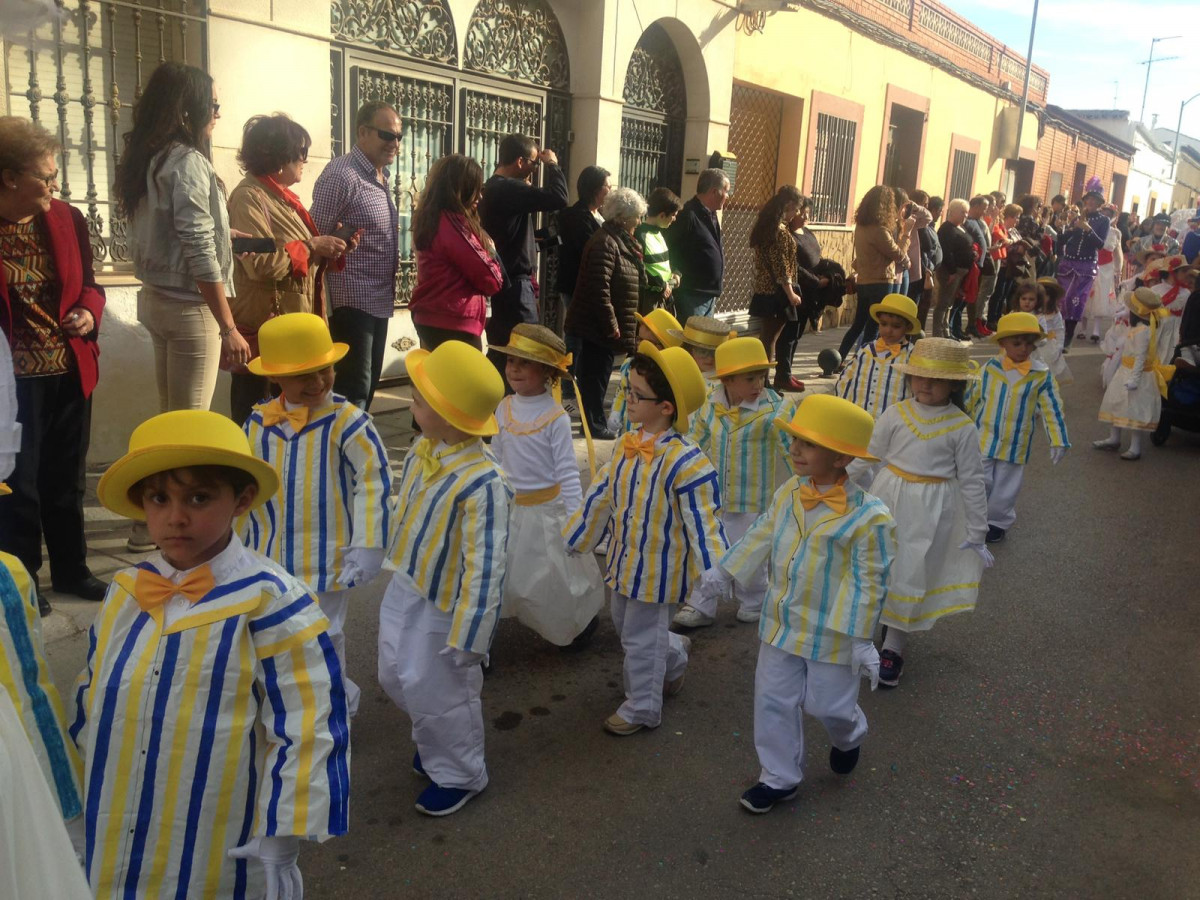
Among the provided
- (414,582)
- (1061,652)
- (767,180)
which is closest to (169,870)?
(414,582)

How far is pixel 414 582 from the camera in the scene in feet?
10.6

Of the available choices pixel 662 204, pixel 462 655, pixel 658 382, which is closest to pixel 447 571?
pixel 462 655

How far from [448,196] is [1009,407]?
3447mm

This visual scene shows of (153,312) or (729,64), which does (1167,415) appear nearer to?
(729,64)

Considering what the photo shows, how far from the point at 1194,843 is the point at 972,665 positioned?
1.29 metres

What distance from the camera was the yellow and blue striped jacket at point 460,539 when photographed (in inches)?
121

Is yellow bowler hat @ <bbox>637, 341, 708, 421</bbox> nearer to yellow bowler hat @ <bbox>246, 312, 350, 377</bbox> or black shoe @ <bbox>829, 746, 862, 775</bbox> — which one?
yellow bowler hat @ <bbox>246, 312, 350, 377</bbox>

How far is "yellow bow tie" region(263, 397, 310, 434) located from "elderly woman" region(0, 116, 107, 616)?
1206mm

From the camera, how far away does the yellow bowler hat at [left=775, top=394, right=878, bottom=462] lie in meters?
3.30

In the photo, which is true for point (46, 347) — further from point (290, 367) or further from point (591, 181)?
point (591, 181)

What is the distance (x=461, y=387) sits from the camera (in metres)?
3.13

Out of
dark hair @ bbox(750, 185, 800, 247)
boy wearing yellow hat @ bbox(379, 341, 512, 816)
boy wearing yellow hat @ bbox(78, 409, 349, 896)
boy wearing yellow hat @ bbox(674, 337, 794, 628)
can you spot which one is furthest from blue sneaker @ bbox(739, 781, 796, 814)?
dark hair @ bbox(750, 185, 800, 247)

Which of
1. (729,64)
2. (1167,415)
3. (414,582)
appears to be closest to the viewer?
(414,582)

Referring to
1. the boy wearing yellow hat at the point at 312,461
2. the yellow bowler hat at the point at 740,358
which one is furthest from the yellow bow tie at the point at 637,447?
the yellow bowler hat at the point at 740,358
